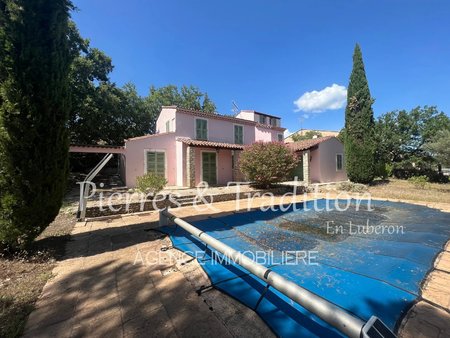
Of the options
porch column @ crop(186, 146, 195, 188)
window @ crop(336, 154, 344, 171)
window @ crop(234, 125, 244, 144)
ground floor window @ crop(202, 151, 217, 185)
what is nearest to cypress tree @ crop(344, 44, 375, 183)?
window @ crop(336, 154, 344, 171)

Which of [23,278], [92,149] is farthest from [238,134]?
Answer: [23,278]

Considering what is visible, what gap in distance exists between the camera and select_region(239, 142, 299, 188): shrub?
11.4 metres

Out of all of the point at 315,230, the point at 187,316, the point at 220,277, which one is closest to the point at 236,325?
the point at 187,316

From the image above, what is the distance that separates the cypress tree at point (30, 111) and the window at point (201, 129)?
35.8 ft

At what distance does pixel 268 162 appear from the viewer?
37.2 feet

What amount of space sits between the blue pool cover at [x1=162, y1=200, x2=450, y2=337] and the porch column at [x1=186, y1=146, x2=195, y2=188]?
20.4 feet

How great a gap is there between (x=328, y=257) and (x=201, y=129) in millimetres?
12797

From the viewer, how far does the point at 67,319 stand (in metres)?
2.37

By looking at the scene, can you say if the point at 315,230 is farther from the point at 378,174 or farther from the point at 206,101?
the point at 206,101

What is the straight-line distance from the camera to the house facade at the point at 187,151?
12.8 metres

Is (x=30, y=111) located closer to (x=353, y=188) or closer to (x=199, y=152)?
(x=199, y=152)

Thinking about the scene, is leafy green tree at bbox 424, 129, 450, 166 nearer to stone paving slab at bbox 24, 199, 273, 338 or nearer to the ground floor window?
the ground floor window

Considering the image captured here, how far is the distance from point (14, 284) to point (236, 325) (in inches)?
133

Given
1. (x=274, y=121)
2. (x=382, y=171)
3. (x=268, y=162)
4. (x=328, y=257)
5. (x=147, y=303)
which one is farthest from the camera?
(x=274, y=121)
